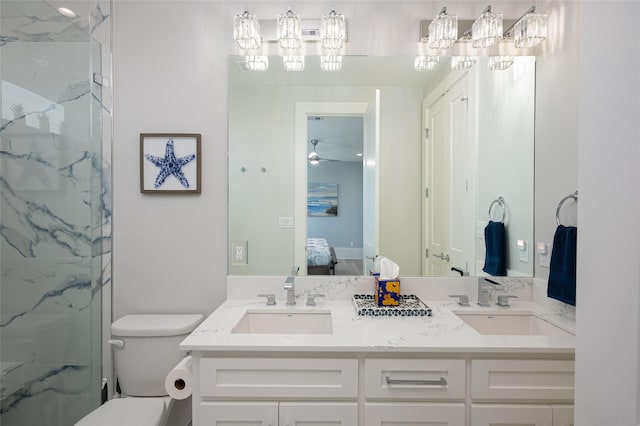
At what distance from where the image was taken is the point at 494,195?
1.82 m

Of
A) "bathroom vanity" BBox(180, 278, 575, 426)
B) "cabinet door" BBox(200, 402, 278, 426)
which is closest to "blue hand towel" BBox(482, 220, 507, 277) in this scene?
"bathroom vanity" BBox(180, 278, 575, 426)

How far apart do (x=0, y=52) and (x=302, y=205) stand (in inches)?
54.8

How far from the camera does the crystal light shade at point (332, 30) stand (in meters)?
1.69

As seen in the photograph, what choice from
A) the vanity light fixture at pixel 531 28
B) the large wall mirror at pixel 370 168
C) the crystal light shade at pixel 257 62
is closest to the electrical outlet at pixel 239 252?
the large wall mirror at pixel 370 168

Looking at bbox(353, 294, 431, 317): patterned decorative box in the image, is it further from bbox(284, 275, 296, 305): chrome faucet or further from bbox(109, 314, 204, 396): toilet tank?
bbox(109, 314, 204, 396): toilet tank

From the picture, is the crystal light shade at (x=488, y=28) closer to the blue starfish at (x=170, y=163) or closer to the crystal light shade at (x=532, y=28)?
the crystal light shade at (x=532, y=28)

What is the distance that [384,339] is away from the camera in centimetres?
128

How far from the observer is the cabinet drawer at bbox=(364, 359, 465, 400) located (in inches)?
49.3

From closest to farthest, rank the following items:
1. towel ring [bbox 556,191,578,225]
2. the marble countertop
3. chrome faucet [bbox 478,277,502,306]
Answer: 1. the marble countertop
2. towel ring [bbox 556,191,578,225]
3. chrome faucet [bbox 478,277,502,306]

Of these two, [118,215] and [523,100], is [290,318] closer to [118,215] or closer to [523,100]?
[118,215]

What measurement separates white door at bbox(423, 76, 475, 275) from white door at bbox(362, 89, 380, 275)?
0.88 feet

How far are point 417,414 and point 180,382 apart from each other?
0.90 metres

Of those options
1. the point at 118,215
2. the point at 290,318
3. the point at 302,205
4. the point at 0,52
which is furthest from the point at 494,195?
the point at 0,52

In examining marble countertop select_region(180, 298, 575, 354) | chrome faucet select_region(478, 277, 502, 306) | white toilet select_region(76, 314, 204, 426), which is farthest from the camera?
chrome faucet select_region(478, 277, 502, 306)
